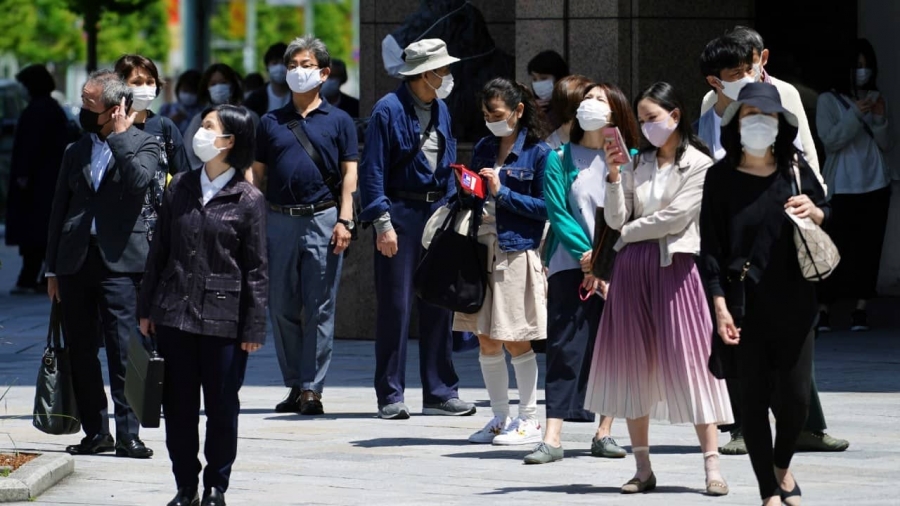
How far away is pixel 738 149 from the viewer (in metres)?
7.39

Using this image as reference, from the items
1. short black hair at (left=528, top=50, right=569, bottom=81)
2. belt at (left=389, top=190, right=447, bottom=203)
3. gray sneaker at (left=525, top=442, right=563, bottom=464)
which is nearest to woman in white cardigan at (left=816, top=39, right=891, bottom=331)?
short black hair at (left=528, top=50, right=569, bottom=81)

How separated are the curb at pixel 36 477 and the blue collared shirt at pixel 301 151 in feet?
8.34

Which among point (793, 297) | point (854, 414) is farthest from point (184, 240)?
point (854, 414)

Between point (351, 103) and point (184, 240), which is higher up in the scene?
point (351, 103)

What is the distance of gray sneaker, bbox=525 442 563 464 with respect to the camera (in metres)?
8.95

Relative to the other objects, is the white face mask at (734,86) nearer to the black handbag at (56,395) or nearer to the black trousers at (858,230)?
the black handbag at (56,395)

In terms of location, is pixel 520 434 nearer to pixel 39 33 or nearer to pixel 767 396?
pixel 767 396

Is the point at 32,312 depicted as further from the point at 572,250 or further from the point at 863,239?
the point at 572,250

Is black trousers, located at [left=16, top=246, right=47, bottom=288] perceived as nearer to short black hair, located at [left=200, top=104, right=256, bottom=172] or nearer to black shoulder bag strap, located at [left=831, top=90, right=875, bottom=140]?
black shoulder bag strap, located at [left=831, top=90, right=875, bottom=140]

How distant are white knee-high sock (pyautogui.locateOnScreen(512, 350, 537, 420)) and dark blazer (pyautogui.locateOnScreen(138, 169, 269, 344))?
2129 mm

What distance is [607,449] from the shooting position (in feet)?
30.0

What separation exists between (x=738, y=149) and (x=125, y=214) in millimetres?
3335

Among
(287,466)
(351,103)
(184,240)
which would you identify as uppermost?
(351,103)

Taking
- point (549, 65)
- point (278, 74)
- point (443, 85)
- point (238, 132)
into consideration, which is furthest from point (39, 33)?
point (238, 132)
